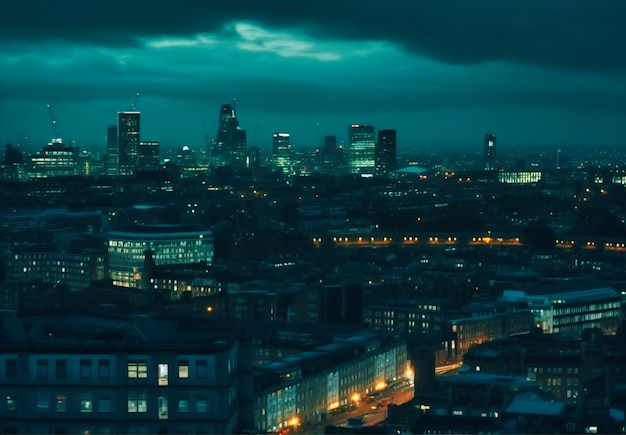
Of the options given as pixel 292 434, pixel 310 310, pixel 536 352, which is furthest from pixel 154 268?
pixel 292 434

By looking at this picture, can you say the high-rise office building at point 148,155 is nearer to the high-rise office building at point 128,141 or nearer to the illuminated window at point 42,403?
the high-rise office building at point 128,141

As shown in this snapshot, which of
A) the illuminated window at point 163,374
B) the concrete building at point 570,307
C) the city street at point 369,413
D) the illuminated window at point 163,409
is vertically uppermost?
the illuminated window at point 163,374

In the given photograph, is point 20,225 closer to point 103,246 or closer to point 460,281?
point 103,246

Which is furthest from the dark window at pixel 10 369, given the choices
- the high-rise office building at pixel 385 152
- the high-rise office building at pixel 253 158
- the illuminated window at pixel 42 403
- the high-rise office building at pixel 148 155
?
the high-rise office building at pixel 253 158

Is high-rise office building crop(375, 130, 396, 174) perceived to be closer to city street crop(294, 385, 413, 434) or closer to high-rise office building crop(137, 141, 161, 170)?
high-rise office building crop(137, 141, 161, 170)

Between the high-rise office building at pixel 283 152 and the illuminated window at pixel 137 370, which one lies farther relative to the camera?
the high-rise office building at pixel 283 152

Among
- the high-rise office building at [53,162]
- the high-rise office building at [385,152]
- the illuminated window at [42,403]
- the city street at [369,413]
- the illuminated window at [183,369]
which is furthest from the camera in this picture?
the high-rise office building at [385,152]

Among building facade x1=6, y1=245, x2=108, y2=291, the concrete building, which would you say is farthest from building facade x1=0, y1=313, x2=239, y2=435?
building facade x1=6, y1=245, x2=108, y2=291

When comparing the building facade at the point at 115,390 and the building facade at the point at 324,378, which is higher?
the building facade at the point at 115,390
